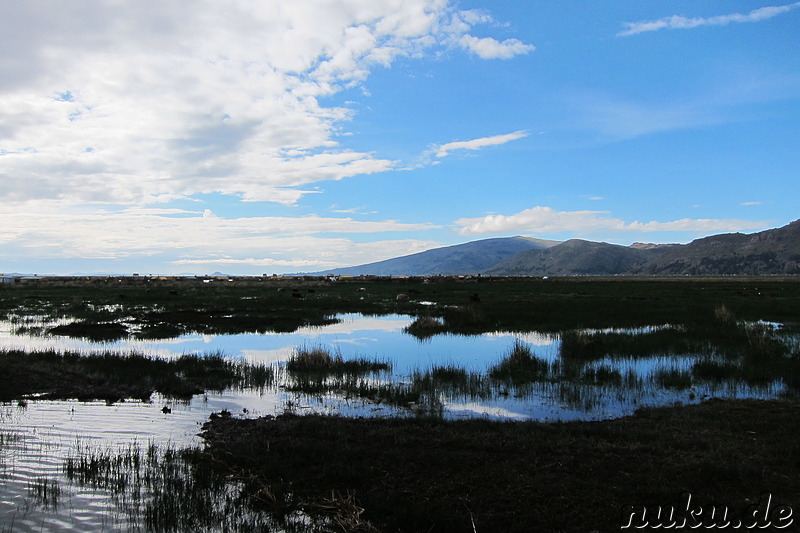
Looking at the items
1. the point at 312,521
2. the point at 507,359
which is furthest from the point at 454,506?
the point at 507,359

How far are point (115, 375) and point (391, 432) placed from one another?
10.7 m

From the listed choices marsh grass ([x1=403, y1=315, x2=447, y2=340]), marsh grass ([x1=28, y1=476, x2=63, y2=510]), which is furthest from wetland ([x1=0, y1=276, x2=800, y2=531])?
marsh grass ([x1=403, y1=315, x2=447, y2=340])

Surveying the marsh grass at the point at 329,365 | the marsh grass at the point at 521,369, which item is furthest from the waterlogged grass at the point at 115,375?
the marsh grass at the point at 521,369

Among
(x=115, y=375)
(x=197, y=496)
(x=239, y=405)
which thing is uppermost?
(x=115, y=375)

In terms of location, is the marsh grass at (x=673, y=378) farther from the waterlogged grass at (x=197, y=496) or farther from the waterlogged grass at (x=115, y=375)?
the waterlogged grass at (x=115, y=375)

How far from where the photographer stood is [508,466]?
7.98 meters

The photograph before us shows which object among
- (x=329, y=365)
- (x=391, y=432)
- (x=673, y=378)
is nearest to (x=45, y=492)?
(x=391, y=432)

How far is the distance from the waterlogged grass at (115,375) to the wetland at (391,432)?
10cm

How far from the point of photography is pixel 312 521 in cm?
645

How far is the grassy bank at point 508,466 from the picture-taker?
656cm

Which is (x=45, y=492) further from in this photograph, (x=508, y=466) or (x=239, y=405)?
(x=508, y=466)

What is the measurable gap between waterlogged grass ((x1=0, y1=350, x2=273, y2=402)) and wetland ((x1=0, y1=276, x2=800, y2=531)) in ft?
0.31

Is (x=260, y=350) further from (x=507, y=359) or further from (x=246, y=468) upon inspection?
(x=246, y=468)

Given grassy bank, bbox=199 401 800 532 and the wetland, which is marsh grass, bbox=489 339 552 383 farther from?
grassy bank, bbox=199 401 800 532
